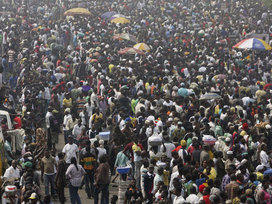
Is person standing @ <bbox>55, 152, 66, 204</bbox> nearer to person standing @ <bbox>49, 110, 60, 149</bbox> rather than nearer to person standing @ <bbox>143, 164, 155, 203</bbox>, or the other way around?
person standing @ <bbox>143, 164, 155, 203</bbox>

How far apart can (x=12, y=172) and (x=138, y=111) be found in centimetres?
605

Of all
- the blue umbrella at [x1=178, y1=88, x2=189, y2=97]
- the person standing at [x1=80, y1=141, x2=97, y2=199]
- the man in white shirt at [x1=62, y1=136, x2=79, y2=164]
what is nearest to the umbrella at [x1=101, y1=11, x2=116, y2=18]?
the blue umbrella at [x1=178, y1=88, x2=189, y2=97]

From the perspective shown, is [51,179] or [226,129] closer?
[51,179]

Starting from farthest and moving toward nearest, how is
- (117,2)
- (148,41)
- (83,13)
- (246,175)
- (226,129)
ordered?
1. (117,2)
2. (83,13)
3. (148,41)
4. (226,129)
5. (246,175)

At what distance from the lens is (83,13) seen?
36.8m

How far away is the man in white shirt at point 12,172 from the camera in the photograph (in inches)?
523

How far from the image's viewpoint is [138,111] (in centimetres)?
1869

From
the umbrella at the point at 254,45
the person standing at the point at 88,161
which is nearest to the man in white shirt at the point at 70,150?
the person standing at the point at 88,161

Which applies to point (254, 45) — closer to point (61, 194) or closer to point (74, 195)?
point (61, 194)

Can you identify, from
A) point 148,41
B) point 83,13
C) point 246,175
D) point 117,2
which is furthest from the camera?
point 117,2

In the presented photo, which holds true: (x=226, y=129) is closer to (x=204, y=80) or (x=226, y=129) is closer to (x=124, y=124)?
(x=124, y=124)

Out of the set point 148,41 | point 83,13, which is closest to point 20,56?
point 148,41

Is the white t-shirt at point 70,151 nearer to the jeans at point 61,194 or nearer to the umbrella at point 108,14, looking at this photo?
the jeans at point 61,194

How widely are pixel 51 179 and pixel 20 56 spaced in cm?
1350
